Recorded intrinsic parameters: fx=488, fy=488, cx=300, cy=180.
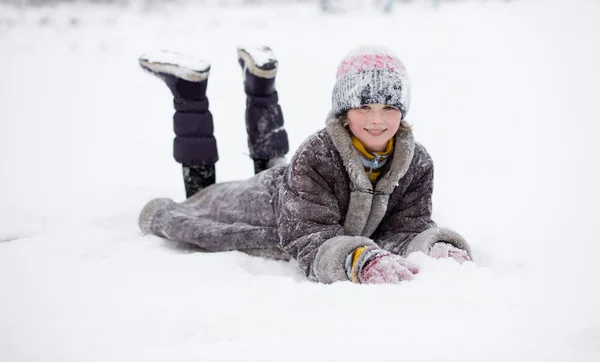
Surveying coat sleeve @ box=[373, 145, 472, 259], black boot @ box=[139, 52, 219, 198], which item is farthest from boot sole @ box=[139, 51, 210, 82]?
coat sleeve @ box=[373, 145, 472, 259]

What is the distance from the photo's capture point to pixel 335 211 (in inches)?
73.0

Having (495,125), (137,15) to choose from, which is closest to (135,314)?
(495,125)

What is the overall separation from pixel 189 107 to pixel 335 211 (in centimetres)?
118

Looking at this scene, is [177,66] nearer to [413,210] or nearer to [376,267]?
[413,210]

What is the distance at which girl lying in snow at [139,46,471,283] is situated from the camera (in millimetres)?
1632

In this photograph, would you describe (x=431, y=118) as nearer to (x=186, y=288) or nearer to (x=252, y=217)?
(x=252, y=217)

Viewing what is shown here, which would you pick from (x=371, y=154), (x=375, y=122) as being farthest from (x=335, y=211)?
(x=375, y=122)

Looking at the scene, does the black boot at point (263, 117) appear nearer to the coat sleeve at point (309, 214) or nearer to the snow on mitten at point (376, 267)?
the coat sleeve at point (309, 214)

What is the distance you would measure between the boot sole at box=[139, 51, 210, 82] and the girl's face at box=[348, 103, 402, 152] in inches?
41.0

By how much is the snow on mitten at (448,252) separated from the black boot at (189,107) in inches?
57.8

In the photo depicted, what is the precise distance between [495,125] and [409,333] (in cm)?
398

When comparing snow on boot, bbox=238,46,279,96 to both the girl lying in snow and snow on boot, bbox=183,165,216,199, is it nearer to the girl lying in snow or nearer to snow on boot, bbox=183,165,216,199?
snow on boot, bbox=183,165,216,199

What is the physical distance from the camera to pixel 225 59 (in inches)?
316

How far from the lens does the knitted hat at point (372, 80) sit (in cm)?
179
